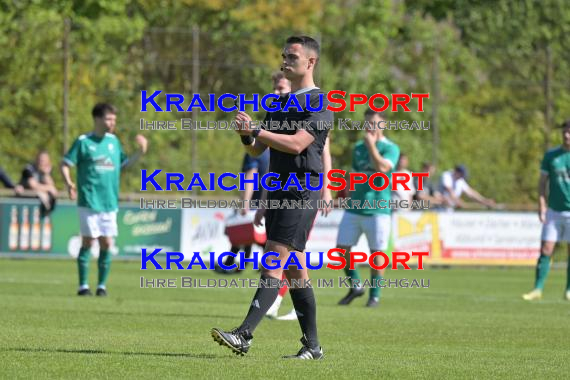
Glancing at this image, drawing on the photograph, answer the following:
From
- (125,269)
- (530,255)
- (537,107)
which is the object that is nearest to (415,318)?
(125,269)

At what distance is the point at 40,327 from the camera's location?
11.0m

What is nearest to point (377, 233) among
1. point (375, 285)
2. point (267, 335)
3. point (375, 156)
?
point (375, 285)

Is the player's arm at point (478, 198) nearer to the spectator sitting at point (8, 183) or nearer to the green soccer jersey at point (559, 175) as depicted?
the spectator sitting at point (8, 183)

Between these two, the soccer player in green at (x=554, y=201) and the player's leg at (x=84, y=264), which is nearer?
the player's leg at (x=84, y=264)

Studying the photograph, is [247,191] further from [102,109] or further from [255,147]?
[255,147]

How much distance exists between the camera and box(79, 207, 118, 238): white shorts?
15.4m

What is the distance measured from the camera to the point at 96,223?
15.5m

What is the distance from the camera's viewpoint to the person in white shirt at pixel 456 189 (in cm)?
2897

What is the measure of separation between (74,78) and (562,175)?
1445cm

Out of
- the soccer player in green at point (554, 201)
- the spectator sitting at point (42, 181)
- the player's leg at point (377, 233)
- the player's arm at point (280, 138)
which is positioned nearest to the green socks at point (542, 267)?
the soccer player in green at point (554, 201)

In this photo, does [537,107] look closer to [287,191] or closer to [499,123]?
[499,123]

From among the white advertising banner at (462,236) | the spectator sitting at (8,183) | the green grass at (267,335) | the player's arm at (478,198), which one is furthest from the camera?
the player's arm at (478,198)

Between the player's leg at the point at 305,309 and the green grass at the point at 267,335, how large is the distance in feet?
0.58

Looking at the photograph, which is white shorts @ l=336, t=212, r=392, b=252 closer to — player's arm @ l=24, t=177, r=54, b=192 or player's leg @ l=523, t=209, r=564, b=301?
player's leg @ l=523, t=209, r=564, b=301
